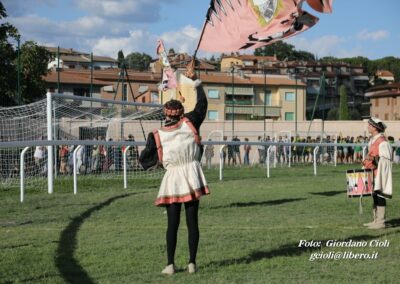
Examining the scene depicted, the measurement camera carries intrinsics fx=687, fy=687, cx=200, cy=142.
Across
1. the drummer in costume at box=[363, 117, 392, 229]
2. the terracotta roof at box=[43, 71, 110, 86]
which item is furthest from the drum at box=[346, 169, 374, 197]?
the terracotta roof at box=[43, 71, 110, 86]

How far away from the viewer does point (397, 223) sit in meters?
11.1

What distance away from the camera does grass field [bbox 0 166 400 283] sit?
7.06 metres

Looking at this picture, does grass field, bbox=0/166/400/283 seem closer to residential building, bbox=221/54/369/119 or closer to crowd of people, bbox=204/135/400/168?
crowd of people, bbox=204/135/400/168

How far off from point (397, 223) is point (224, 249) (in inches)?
155

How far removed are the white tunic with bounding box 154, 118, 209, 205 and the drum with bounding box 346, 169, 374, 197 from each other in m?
4.41

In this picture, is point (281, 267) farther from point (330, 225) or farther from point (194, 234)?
point (330, 225)

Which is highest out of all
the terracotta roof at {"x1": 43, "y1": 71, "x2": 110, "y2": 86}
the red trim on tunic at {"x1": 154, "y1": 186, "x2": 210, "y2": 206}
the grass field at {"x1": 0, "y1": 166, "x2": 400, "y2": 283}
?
the terracotta roof at {"x1": 43, "y1": 71, "x2": 110, "y2": 86}

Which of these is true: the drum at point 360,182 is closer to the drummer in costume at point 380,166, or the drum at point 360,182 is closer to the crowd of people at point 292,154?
the drummer in costume at point 380,166

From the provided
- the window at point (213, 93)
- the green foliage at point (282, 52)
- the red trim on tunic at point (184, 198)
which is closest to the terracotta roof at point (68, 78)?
the window at point (213, 93)

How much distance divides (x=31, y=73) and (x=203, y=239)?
23.6 meters

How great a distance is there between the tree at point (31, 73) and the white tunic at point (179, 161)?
79.2 feet

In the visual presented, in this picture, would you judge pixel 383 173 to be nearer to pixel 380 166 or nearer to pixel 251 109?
pixel 380 166

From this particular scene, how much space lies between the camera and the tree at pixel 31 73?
101 feet

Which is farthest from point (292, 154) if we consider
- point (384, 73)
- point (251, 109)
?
point (384, 73)
